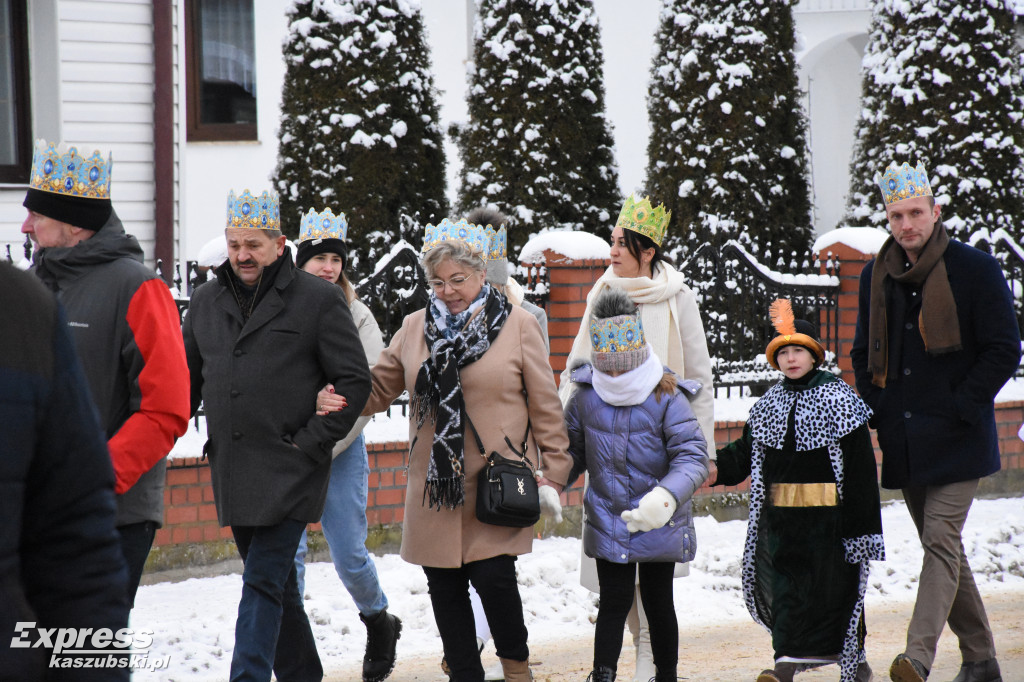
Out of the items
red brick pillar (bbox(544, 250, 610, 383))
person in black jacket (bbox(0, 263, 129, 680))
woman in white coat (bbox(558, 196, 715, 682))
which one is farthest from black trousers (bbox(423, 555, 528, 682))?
red brick pillar (bbox(544, 250, 610, 383))

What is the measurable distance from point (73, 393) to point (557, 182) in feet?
28.0

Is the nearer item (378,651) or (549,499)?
(549,499)

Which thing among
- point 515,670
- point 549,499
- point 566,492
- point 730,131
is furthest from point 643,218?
point 730,131

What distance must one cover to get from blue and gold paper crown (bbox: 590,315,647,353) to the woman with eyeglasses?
30 cm

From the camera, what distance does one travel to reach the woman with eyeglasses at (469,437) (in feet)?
13.8

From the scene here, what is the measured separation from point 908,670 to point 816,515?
2.35ft

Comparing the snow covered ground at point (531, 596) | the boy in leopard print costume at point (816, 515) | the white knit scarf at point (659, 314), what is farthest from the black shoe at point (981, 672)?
the white knit scarf at point (659, 314)

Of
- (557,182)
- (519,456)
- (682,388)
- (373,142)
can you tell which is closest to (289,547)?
(519,456)

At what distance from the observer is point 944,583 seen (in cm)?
473

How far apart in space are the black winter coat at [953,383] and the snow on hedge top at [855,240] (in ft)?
12.3

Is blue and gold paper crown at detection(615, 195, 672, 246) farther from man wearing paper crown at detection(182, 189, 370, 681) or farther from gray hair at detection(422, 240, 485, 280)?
man wearing paper crown at detection(182, 189, 370, 681)

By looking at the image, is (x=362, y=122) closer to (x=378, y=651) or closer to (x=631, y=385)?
(x=378, y=651)

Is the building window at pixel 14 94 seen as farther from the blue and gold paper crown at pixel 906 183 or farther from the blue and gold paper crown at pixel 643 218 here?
the blue and gold paper crown at pixel 906 183

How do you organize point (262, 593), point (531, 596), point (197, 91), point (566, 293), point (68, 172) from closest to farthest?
1. point (68, 172)
2. point (262, 593)
3. point (531, 596)
4. point (566, 293)
5. point (197, 91)
